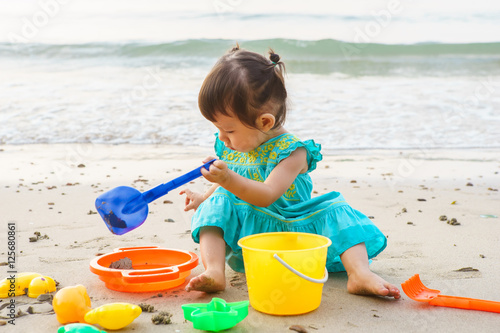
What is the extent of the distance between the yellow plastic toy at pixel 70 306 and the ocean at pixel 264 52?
48.9 inches

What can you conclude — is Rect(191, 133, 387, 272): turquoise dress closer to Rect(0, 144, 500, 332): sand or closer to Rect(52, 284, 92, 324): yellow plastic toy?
Rect(0, 144, 500, 332): sand

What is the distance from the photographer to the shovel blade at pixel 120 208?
2.14 metres

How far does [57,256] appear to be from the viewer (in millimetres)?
2693

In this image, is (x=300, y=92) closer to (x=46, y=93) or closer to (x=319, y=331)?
(x=46, y=93)

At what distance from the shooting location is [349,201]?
3.98m

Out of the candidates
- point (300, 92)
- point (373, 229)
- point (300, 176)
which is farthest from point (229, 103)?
point (300, 92)

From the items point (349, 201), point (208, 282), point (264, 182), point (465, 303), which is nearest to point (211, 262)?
point (208, 282)

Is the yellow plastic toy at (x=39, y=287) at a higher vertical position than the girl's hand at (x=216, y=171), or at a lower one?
lower

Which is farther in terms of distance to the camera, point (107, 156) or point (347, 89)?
point (347, 89)

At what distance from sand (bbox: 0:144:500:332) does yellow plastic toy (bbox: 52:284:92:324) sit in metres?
0.06

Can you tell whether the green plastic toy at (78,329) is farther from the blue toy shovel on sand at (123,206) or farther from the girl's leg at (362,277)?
the girl's leg at (362,277)

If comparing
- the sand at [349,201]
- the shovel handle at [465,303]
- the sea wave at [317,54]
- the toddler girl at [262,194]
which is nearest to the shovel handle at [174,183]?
the toddler girl at [262,194]

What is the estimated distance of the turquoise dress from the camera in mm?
2344

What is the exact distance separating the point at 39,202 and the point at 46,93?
222 inches
